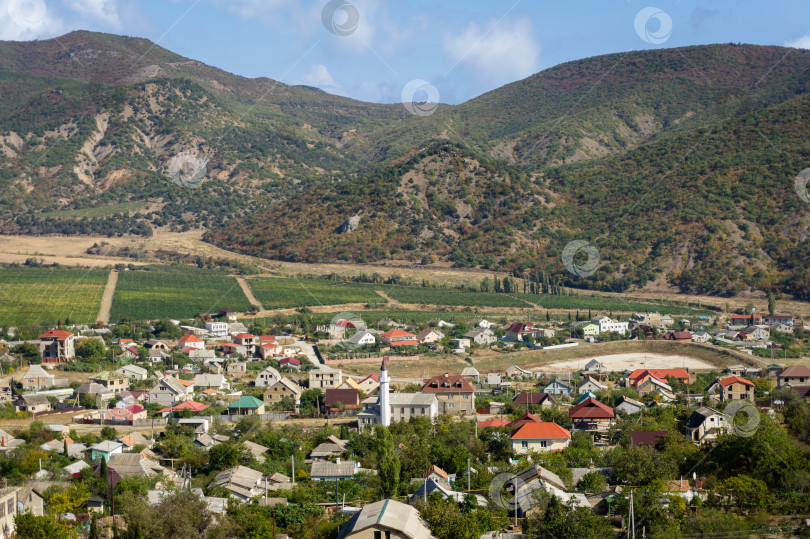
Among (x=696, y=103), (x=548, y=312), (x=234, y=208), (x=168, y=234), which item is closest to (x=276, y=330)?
(x=548, y=312)

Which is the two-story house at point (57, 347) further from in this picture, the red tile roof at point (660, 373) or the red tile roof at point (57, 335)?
the red tile roof at point (660, 373)

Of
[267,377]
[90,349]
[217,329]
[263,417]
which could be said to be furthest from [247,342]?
[263,417]

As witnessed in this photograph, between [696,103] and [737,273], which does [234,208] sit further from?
[696,103]

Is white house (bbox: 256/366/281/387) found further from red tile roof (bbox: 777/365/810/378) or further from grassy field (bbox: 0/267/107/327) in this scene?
red tile roof (bbox: 777/365/810/378)

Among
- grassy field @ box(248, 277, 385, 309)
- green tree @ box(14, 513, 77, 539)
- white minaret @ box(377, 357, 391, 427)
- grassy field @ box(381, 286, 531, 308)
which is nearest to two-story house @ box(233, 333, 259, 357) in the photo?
grassy field @ box(248, 277, 385, 309)

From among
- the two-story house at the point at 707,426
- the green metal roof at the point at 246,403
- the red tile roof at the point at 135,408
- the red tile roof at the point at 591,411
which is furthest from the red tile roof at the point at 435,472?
the red tile roof at the point at 135,408

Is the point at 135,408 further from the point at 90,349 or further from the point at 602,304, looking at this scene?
the point at 602,304
